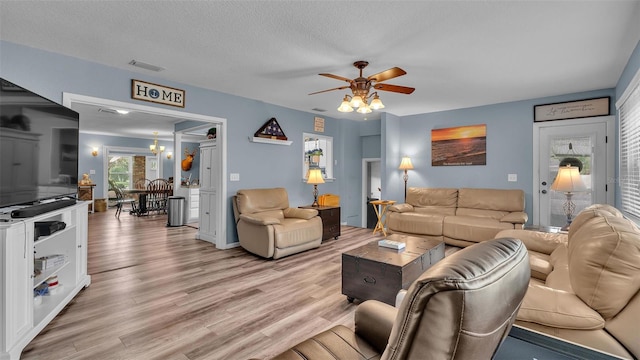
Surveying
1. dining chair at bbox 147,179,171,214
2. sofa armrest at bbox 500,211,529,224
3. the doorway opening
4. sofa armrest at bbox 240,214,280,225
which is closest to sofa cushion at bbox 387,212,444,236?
sofa armrest at bbox 500,211,529,224

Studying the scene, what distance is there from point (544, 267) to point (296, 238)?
9.33 ft

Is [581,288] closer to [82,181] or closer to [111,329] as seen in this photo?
[111,329]

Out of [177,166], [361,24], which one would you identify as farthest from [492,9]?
[177,166]

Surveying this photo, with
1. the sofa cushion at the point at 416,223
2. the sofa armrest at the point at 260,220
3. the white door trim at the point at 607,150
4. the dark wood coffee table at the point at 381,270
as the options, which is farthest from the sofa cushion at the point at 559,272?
the sofa armrest at the point at 260,220

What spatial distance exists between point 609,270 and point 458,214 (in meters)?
4.23

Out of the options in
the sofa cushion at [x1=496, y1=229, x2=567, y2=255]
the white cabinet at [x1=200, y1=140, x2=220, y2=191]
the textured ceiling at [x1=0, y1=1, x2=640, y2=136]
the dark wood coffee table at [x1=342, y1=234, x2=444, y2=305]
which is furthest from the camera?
the white cabinet at [x1=200, y1=140, x2=220, y2=191]

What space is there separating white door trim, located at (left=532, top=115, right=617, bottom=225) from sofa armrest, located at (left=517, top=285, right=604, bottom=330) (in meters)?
4.23

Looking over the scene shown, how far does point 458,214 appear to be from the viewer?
17.2 ft

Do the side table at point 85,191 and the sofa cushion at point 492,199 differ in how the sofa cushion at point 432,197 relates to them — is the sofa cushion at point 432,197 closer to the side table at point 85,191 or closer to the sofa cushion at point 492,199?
the sofa cushion at point 492,199

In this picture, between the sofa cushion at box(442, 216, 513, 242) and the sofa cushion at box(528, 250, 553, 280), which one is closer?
the sofa cushion at box(528, 250, 553, 280)

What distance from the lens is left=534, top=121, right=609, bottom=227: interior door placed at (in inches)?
173

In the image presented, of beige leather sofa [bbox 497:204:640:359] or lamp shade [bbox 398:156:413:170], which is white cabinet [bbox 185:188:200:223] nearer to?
lamp shade [bbox 398:156:413:170]

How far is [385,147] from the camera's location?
609 centimetres

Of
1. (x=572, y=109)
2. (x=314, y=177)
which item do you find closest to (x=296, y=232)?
(x=314, y=177)
